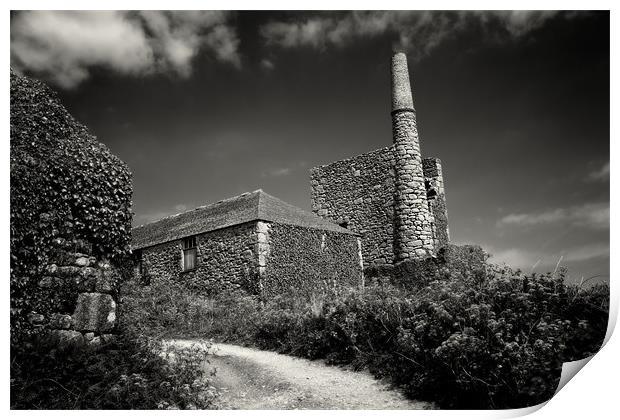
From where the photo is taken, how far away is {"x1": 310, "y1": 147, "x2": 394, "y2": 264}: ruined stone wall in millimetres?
17781

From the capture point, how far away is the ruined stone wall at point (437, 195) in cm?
1934

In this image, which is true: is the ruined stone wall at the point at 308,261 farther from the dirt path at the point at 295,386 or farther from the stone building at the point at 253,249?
the dirt path at the point at 295,386

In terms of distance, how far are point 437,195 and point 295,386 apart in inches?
549

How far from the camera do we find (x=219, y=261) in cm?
1502

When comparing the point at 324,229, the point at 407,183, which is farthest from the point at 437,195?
the point at 324,229

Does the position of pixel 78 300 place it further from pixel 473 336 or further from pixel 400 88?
pixel 400 88

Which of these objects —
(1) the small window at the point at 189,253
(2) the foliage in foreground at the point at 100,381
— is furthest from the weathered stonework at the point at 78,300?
(1) the small window at the point at 189,253

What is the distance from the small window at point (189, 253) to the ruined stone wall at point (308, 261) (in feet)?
9.42

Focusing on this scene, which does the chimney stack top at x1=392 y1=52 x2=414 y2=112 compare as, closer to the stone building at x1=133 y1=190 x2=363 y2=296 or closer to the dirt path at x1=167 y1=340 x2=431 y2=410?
the stone building at x1=133 y1=190 x2=363 y2=296

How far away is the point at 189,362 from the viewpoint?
6.74 meters

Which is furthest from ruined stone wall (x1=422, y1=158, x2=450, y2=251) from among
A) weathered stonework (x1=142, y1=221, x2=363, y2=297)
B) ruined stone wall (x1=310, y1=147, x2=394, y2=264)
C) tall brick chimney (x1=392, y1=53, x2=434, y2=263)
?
weathered stonework (x1=142, y1=221, x2=363, y2=297)

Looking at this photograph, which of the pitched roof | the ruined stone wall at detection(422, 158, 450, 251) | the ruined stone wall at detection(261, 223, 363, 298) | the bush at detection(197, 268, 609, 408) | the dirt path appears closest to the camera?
the bush at detection(197, 268, 609, 408)

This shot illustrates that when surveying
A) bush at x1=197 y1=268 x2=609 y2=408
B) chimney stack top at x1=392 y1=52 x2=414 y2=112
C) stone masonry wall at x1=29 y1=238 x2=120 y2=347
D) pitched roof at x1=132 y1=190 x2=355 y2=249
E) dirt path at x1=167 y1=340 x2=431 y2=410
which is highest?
chimney stack top at x1=392 y1=52 x2=414 y2=112

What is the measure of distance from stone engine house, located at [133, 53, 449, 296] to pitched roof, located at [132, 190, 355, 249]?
0.06 metres
